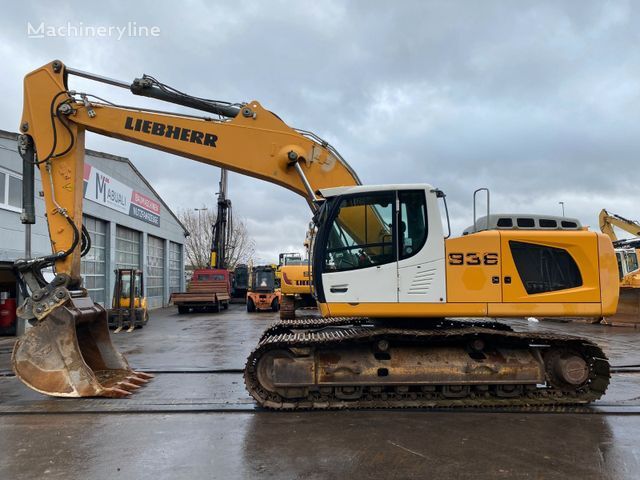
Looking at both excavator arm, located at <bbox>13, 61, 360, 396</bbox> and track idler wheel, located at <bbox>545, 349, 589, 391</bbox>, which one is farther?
excavator arm, located at <bbox>13, 61, 360, 396</bbox>

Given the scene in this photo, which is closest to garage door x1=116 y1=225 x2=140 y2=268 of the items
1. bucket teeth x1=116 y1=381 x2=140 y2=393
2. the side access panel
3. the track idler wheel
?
bucket teeth x1=116 y1=381 x2=140 y2=393

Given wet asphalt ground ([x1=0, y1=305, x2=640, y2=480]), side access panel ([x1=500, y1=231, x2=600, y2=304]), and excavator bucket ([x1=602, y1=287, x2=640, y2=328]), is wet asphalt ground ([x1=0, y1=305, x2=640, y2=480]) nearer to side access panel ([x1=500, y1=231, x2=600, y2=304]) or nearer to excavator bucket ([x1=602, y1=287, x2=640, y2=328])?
side access panel ([x1=500, y1=231, x2=600, y2=304])

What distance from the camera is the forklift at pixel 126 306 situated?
1706 centimetres

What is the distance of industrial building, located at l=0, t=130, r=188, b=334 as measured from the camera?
14203 mm

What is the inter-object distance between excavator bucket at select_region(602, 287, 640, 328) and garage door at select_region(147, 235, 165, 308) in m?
22.9

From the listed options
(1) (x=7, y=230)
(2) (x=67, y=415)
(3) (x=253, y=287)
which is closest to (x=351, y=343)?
(2) (x=67, y=415)

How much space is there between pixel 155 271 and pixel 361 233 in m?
26.0

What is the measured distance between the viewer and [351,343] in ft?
20.0

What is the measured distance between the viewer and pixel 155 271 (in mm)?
29719

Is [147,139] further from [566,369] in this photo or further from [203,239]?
[203,239]

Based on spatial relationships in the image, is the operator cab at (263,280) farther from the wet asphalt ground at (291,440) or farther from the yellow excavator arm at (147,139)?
the yellow excavator arm at (147,139)

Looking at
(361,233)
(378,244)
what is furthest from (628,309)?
(361,233)

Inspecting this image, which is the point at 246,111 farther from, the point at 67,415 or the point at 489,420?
the point at 489,420

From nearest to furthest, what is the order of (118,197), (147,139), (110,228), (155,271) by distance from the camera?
1. (147,139)
2. (110,228)
3. (118,197)
4. (155,271)
